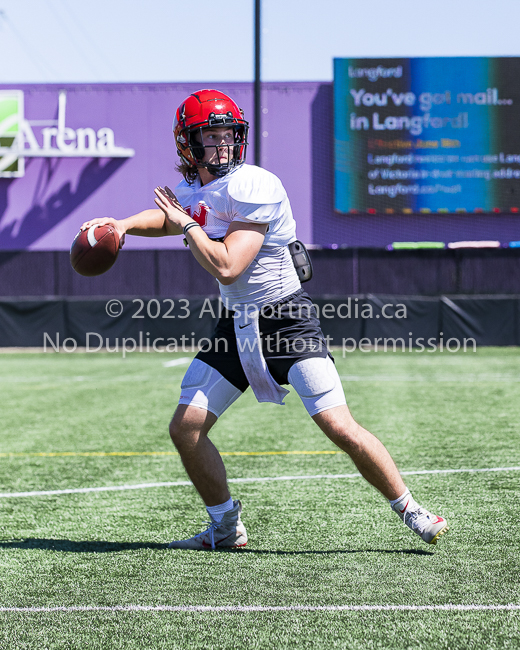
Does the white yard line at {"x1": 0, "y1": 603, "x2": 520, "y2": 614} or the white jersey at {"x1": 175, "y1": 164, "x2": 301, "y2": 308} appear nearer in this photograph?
the white yard line at {"x1": 0, "y1": 603, "x2": 520, "y2": 614}

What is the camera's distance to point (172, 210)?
11.6ft

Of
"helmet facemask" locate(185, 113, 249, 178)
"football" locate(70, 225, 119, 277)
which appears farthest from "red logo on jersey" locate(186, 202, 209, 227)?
"football" locate(70, 225, 119, 277)

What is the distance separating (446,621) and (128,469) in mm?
3465

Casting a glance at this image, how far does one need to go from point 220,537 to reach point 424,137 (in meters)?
22.6

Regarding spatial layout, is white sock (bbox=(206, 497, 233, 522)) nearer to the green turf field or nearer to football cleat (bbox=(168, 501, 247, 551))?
football cleat (bbox=(168, 501, 247, 551))

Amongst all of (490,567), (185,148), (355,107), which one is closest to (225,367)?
(185,148)

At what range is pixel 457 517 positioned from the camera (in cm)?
423

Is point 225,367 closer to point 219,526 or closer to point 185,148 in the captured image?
point 219,526

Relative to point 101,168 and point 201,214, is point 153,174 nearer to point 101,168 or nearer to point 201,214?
point 101,168

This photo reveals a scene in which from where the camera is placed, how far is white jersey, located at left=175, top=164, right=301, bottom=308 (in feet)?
11.5

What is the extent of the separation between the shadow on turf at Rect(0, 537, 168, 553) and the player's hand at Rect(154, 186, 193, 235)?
60.2 inches

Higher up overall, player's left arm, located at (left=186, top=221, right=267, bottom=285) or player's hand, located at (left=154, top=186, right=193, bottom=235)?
player's hand, located at (left=154, top=186, right=193, bottom=235)

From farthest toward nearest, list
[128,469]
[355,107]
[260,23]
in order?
[355,107] < [260,23] < [128,469]

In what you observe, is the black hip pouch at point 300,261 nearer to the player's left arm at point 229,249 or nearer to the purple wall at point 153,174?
the player's left arm at point 229,249
